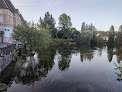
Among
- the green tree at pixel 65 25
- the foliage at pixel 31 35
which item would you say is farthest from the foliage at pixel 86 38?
the foliage at pixel 31 35

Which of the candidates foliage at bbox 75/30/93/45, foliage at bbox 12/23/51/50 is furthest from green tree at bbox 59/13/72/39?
foliage at bbox 12/23/51/50

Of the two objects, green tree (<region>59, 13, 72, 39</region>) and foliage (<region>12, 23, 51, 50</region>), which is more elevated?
green tree (<region>59, 13, 72, 39</region>)

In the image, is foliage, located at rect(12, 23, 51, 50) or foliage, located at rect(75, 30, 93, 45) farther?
foliage, located at rect(75, 30, 93, 45)

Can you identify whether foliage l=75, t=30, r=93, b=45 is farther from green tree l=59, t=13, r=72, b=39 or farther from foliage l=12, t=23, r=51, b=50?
foliage l=12, t=23, r=51, b=50

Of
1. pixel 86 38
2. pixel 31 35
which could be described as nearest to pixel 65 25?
pixel 86 38

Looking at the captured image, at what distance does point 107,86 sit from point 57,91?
21.2ft

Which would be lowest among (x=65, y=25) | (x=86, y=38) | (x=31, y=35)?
(x=31, y=35)

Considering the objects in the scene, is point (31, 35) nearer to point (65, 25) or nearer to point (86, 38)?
point (65, 25)

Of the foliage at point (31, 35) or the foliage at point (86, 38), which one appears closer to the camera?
the foliage at point (31, 35)

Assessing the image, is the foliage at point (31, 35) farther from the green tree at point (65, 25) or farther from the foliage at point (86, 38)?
the foliage at point (86, 38)

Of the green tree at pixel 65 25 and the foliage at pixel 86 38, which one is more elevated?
the green tree at pixel 65 25

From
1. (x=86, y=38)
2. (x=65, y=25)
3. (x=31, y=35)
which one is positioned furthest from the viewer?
(x=86, y=38)

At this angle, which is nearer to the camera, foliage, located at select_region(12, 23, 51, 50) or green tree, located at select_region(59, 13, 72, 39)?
foliage, located at select_region(12, 23, 51, 50)

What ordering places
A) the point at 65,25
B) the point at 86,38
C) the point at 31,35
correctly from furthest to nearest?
the point at 86,38, the point at 65,25, the point at 31,35
